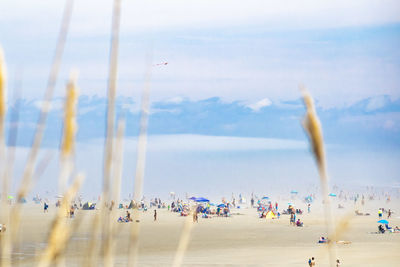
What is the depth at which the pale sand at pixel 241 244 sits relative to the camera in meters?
25.1

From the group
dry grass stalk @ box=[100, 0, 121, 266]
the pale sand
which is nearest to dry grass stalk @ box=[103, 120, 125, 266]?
dry grass stalk @ box=[100, 0, 121, 266]

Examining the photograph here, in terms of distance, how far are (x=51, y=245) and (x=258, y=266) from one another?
75.1 ft

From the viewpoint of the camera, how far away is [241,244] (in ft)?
105

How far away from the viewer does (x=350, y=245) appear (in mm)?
30766

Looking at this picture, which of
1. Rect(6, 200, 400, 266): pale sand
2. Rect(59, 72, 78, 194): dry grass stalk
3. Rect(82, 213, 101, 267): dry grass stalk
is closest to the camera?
Rect(59, 72, 78, 194): dry grass stalk

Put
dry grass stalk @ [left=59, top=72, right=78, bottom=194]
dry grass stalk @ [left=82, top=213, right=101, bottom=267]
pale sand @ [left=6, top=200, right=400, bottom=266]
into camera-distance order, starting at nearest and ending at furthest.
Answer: dry grass stalk @ [left=59, top=72, right=78, bottom=194]
dry grass stalk @ [left=82, top=213, right=101, bottom=267]
pale sand @ [left=6, top=200, right=400, bottom=266]

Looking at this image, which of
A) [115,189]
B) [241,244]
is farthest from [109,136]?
[241,244]

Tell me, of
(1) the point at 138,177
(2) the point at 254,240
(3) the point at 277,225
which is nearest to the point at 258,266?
(2) the point at 254,240

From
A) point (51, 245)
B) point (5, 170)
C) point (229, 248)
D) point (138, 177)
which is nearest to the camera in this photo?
point (51, 245)

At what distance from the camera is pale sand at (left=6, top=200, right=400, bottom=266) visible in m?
25.1

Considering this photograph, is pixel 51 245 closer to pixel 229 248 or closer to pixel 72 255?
pixel 72 255

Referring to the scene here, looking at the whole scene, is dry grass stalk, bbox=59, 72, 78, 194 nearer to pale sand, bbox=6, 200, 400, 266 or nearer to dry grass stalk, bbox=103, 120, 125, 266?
dry grass stalk, bbox=103, 120, 125, 266

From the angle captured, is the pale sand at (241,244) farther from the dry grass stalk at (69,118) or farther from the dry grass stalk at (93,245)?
the dry grass stalk at (69,118)

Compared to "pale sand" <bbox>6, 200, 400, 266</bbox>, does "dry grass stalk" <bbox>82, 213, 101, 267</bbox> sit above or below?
below
